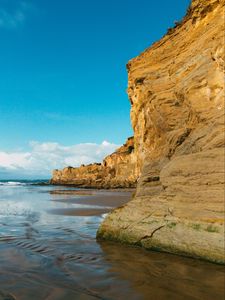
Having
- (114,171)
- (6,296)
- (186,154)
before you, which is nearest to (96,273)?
(6,296)

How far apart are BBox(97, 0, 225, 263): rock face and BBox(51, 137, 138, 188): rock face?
43219 millimetres

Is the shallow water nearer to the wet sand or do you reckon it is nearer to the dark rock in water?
the dark rock in water

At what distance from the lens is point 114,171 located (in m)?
73.2

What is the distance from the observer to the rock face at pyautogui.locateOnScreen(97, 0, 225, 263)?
7918mm

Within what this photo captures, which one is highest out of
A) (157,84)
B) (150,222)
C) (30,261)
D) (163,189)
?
(157,84)

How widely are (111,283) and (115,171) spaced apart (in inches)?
2598

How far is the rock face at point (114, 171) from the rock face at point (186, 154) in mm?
43219

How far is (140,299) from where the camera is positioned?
5473 millimetres

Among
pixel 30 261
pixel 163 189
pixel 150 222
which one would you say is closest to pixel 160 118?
pixel 163 189

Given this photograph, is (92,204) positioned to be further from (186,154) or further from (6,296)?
(6,296)

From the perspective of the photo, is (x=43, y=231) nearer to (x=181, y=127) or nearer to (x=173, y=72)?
(x=181, y=127)

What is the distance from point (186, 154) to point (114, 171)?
63543 mm

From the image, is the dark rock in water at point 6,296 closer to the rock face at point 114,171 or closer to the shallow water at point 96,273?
the shallow water at point 96,273

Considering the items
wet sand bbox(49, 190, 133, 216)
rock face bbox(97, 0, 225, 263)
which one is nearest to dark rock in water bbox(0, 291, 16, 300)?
rock face bbox(97, 0, 225, 263)
